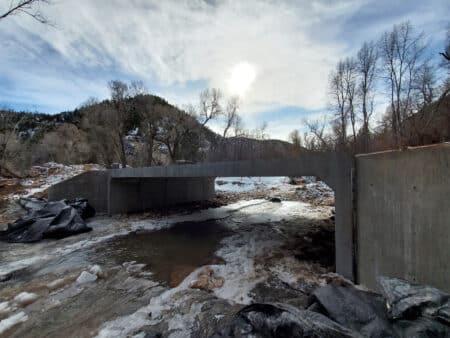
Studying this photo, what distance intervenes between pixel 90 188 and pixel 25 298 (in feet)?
25.0

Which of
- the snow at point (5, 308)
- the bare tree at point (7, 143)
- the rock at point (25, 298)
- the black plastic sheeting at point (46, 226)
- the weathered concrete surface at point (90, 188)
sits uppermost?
the bare tree at point (7, 143)

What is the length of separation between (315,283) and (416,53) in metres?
15.2

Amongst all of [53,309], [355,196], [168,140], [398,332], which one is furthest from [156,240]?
[168,140]

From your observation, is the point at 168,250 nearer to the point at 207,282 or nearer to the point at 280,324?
the point at 207,282

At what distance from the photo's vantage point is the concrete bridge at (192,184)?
11.5ft

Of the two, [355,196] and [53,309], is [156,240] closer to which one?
[53,309]

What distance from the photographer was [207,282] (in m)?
3.63

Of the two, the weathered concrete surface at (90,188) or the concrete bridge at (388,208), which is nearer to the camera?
the concrete bridge at (388,208)

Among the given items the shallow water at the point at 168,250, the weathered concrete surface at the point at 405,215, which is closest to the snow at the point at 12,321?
the shallow water at the point at 168,250

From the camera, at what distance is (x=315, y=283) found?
11.4 feet

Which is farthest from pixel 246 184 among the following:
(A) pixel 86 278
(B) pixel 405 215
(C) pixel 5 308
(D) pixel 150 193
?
(C) pixel 5 308

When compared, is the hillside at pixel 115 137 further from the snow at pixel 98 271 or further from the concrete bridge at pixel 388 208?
the concrete bridge at pixel 388 208

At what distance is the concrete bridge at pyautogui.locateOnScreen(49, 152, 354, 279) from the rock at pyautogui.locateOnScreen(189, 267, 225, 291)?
6.74 ft

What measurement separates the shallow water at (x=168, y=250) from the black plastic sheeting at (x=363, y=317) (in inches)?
90.0
